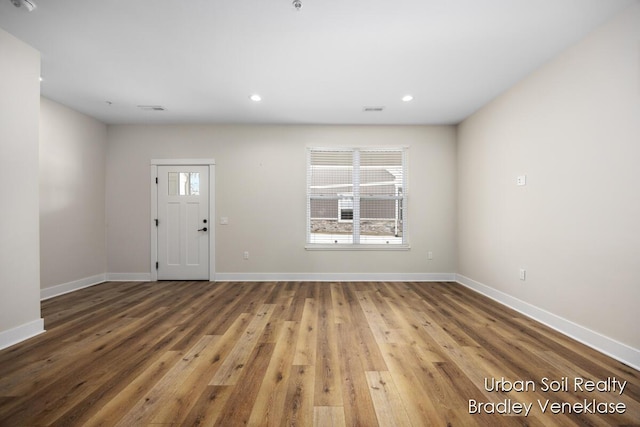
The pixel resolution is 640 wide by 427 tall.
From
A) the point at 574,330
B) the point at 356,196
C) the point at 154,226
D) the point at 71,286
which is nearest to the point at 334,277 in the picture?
the point at 356,196

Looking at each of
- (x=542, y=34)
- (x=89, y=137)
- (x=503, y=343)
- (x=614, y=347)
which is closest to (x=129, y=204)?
(x=89, y=137)

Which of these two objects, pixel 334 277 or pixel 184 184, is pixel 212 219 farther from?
pixel 334 277

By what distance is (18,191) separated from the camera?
7.77ft

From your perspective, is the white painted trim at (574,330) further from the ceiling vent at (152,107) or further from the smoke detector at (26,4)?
the ceiling vent at (152,107)

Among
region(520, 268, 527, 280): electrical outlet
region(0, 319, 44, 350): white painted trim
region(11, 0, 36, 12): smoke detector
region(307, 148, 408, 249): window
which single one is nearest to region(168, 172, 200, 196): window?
region(307, 148, 408, 249): window

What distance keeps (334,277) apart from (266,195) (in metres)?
1.90

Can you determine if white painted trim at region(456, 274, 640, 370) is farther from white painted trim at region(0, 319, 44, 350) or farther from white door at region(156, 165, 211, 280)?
white painted trim at region(0, 319, 44, 350)

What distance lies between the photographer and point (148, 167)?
4.63 meters

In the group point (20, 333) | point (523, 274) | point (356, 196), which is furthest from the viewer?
point (356, 196)

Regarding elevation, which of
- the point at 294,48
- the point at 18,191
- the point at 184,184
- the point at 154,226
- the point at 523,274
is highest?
the point at 294,48

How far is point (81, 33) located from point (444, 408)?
407 cm

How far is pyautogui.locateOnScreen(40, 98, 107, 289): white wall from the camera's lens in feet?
12.0

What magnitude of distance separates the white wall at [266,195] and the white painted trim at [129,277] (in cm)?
9

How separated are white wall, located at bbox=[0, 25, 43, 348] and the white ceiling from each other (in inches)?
12.1
